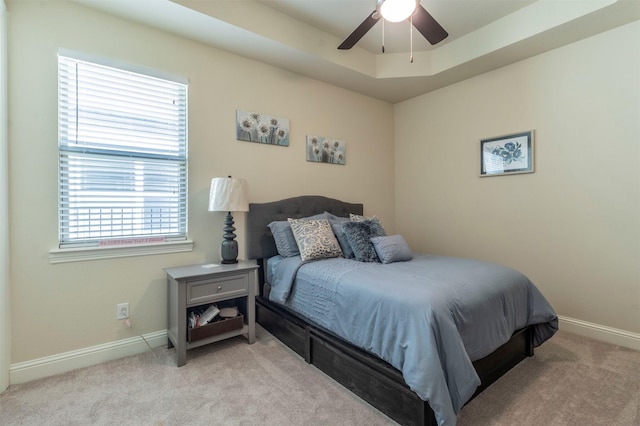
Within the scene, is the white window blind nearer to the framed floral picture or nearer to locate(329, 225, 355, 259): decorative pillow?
locate(329, 225, 355, 259): decorative pillow

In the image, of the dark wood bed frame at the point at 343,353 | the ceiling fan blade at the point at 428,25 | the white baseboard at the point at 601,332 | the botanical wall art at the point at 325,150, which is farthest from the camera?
the botanical wall art at the point at 325,150

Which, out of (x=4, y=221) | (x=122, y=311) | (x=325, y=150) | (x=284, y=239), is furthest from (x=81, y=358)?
(x=325, y=150)

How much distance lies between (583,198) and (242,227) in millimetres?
3140

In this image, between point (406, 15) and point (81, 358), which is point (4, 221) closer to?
point (81, 358)

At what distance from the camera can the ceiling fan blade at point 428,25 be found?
1811 millimetres

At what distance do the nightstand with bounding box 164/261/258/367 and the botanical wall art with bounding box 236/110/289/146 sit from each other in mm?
1266

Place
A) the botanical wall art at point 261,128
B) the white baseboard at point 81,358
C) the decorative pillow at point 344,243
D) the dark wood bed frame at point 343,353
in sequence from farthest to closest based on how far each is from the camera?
the botanical wall art at point 261,128
the decorative pillow at point 344,243
the white baseboard at point 81,358
the dark wood bed frame at point 343,353

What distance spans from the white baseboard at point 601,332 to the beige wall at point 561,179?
5 centimetres

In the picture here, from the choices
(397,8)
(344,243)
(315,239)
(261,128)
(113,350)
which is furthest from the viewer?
(261,128)

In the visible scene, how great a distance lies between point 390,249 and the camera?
2449 millimetres

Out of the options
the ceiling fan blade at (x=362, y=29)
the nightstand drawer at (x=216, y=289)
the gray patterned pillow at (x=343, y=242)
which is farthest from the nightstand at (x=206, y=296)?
the ceiling fan blade at (x=362, y=29)

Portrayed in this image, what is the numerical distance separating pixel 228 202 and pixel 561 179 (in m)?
3.04

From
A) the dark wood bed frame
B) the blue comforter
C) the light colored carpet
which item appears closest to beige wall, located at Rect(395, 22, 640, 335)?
the light colored carpet

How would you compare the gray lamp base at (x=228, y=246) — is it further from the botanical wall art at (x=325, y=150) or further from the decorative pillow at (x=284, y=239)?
the botanical wall art at (x=325, y=150)
